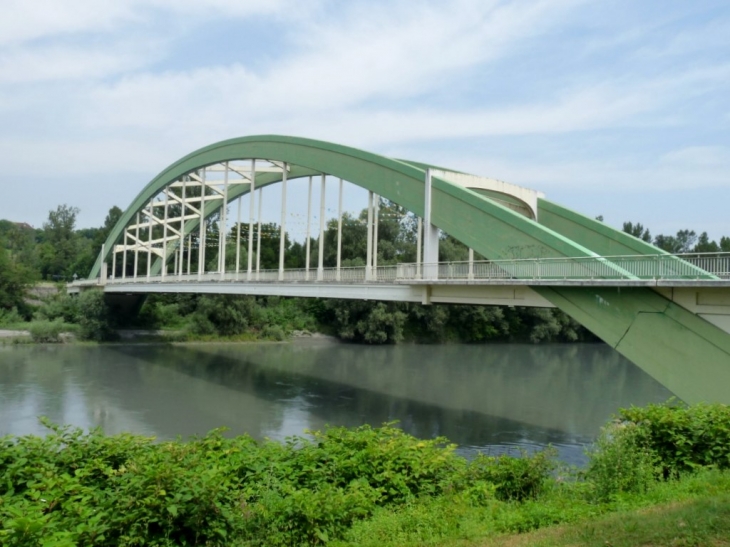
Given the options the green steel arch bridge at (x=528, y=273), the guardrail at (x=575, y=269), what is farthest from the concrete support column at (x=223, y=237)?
the guardrail at (x=575, y=269)

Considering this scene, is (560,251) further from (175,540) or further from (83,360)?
(83,360)

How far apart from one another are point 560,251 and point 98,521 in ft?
32.2

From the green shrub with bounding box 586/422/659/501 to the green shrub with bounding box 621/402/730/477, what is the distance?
13 centimetres

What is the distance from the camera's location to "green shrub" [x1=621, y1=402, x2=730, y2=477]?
632 cm

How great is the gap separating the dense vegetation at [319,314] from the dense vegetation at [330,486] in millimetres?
29054

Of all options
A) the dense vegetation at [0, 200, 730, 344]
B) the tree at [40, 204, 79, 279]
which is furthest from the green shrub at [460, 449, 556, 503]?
the tree at [40, 204, 79, 279]

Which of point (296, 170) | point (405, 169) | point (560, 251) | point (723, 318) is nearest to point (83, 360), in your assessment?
point (296, 170)

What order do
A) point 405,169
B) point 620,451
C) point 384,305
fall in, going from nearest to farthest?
point 620,451 < point 405,169 < point 384,305

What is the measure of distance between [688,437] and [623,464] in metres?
0.99

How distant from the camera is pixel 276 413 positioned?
1702 cm

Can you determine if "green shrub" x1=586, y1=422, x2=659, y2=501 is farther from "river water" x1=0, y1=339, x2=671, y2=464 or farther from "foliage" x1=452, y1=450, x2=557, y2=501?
"river water" x1=0, y1=339, x2=671, y2=464

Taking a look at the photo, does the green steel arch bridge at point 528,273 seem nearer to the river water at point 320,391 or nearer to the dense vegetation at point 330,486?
the river water at point 320,391

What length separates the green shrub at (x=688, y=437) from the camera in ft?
20.7

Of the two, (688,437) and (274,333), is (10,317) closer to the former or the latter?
(274,333)
